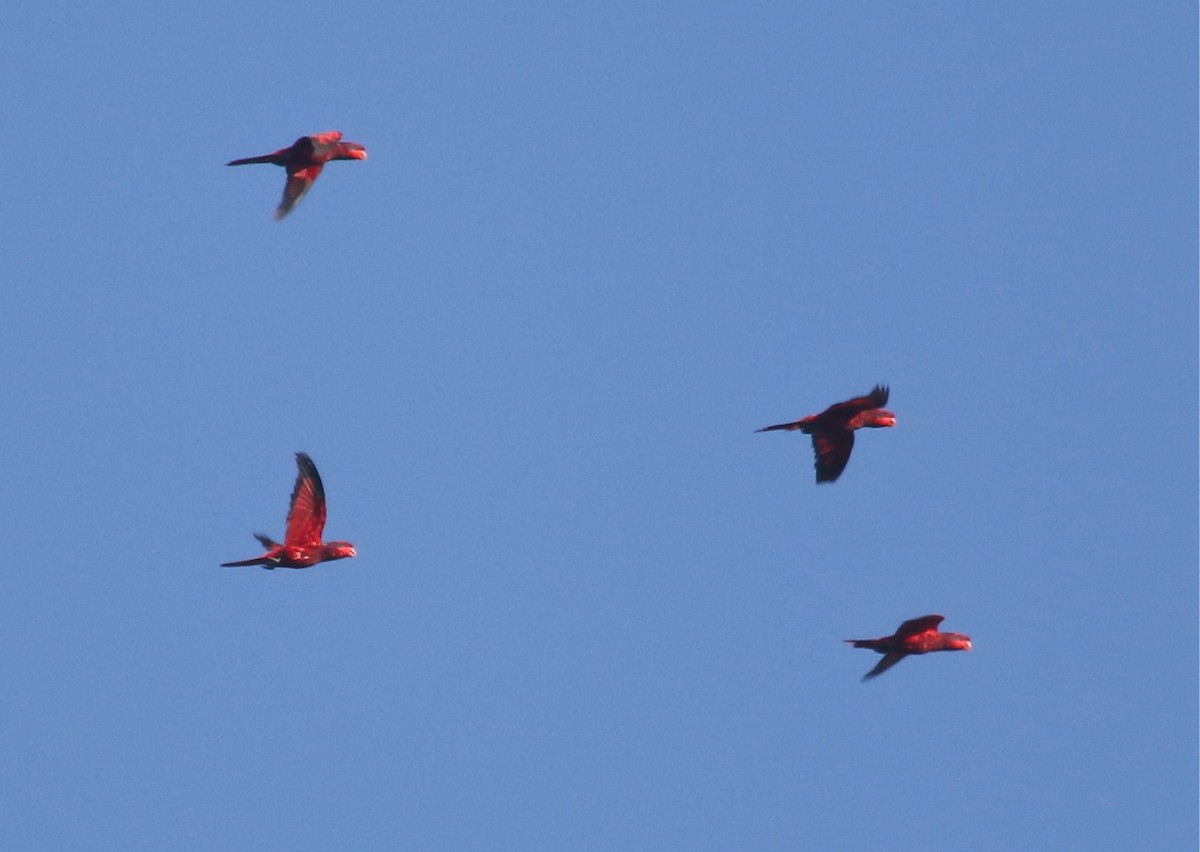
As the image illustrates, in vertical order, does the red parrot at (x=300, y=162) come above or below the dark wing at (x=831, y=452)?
above

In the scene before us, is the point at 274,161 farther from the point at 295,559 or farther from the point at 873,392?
the point at 873,392

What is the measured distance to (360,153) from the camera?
112 ft

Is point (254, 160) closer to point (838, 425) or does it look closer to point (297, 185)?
point (297, 185)

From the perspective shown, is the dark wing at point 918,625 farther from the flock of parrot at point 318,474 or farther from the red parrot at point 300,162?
the red parrot at point 300,162

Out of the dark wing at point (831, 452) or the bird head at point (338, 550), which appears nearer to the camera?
A: the bird head at point (338, 550)

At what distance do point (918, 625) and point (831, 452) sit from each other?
3.82 meters

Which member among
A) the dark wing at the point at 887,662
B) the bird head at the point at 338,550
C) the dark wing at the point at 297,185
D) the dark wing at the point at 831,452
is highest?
the dark wing at the point at 297,185


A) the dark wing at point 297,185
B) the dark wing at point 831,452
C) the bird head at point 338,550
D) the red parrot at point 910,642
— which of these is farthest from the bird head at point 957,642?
the dark wing at point 297,185

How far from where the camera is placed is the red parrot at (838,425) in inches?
1339

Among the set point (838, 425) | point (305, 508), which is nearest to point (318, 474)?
point (305, 508)

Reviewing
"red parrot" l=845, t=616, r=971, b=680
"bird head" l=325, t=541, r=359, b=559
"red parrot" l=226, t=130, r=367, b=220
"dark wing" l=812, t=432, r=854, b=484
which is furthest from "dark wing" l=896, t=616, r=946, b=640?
"red parrot" l=226, t=130, r=367, b=220

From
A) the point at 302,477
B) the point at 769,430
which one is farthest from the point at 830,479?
the point at 302,477

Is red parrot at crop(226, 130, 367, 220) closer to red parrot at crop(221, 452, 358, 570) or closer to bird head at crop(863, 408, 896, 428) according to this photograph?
red parrot at crop(221, 452, 358, 570)

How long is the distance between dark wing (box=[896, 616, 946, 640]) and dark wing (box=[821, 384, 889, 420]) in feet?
12.4
